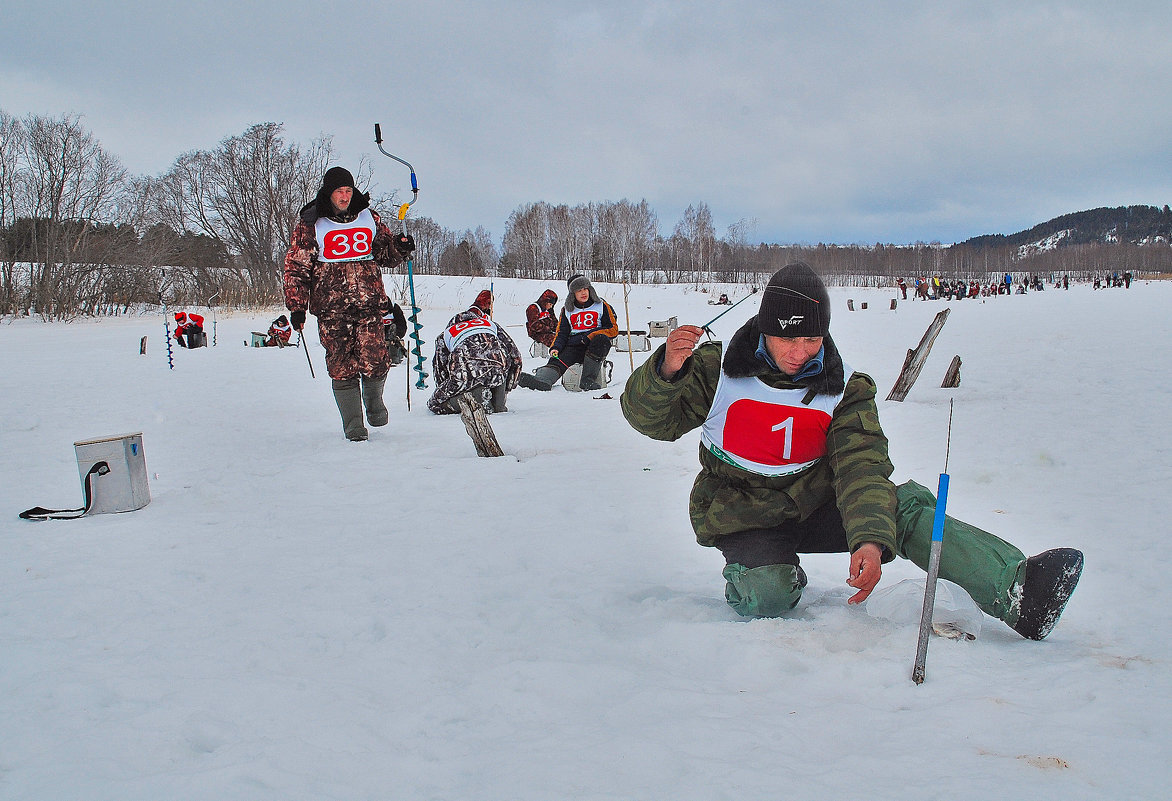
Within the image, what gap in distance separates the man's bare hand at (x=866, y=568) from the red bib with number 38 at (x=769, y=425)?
1.27 feet

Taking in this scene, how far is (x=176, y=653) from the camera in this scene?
6.49 feet

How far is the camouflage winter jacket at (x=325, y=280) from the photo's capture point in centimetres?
499

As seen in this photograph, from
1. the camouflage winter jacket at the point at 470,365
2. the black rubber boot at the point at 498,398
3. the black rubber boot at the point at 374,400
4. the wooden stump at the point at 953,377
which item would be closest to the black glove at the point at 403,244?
the black rubber boot at the point at 374,400

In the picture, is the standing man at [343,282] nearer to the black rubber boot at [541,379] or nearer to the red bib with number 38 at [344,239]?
the red bib with number 38 at [344,239]

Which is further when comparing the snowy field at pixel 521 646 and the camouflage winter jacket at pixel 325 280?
the camouflage winter jacket at pixel 325 280

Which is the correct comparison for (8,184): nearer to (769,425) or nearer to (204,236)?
(204,236)

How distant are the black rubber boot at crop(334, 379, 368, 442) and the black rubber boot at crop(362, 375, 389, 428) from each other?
194 mm

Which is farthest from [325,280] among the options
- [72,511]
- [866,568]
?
[866,568]

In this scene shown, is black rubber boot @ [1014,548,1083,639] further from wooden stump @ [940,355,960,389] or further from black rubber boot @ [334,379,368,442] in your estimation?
wooden stump @ [940,355,960,389]

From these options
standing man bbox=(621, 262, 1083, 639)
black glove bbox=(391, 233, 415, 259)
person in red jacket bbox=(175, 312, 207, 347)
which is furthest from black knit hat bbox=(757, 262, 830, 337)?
person in red jacket bbox=(175, 312, 207, 347)

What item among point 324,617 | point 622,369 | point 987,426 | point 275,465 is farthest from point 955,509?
point 622,369

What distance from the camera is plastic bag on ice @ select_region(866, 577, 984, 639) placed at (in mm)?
1979

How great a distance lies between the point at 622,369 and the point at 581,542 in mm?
8196

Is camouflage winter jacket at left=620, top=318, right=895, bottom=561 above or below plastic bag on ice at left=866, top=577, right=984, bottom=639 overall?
above
